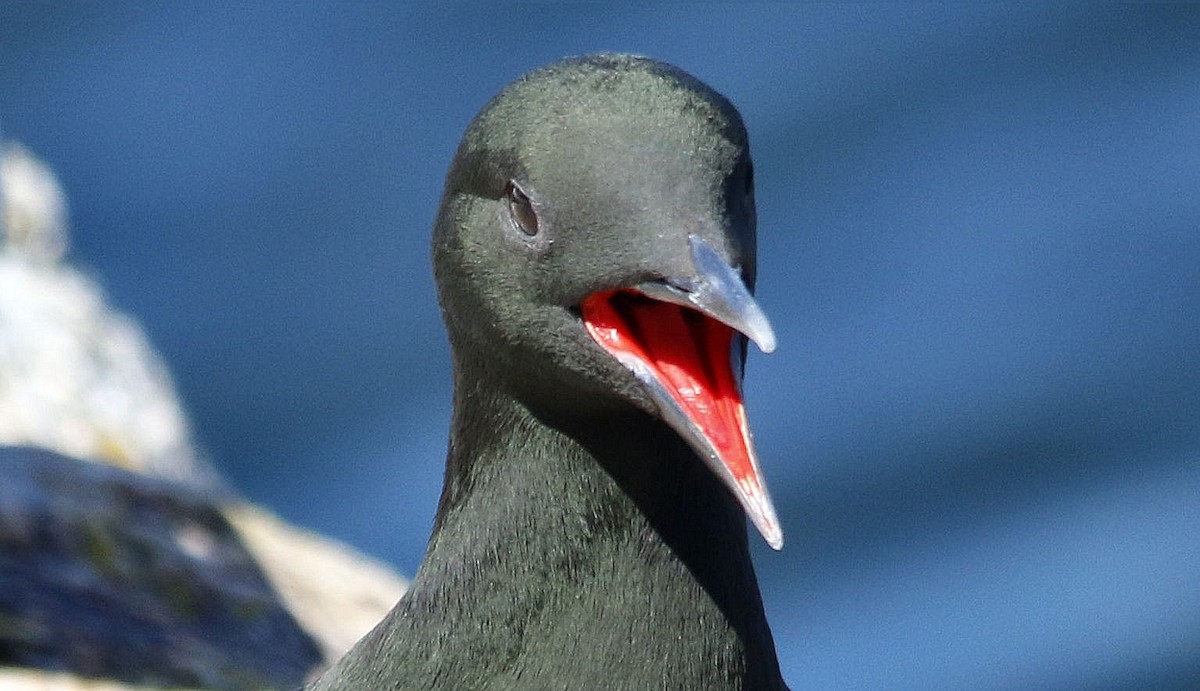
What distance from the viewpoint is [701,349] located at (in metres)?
4.37

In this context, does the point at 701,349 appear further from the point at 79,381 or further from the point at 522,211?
the point at 79,381

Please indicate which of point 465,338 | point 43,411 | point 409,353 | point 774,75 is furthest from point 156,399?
point 774,75

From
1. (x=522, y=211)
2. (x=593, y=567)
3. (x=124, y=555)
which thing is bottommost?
(x=593, y=567)

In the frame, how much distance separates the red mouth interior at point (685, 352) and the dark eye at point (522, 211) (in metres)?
0.18

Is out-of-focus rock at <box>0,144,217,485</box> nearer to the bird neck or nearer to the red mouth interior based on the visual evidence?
the bird neck

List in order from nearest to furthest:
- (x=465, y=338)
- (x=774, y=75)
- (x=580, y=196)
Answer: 1. (x=580, y=196)
2. (x=465, y=338)
3. (x=774, y=75)

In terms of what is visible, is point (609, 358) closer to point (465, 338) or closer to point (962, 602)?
point (465, 338)

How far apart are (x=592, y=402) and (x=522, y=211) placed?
1.29 feet

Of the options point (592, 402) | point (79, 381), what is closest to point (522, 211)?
point (592, 402)

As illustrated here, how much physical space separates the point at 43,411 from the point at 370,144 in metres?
4.62

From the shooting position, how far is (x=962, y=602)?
10375mm

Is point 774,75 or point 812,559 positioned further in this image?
point 774,75

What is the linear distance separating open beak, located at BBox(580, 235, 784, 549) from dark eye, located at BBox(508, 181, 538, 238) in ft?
0.57

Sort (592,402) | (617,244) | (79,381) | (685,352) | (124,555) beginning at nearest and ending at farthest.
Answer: (617,244) → (685,352) → (592,402) → (124,555) → (79,381)
